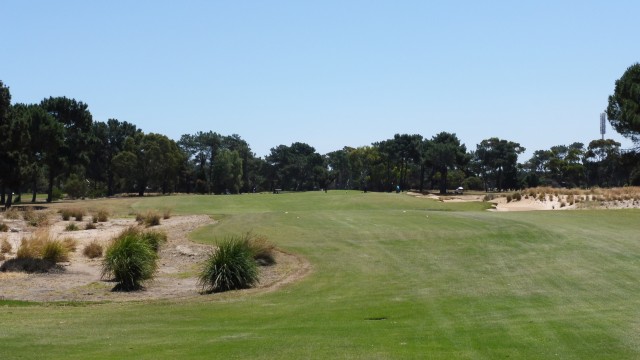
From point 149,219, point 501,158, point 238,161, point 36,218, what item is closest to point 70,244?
point 149,219

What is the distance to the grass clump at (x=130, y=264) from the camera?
20750 mm

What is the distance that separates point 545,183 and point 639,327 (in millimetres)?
127527

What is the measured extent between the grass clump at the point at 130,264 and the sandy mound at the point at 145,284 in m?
0.37

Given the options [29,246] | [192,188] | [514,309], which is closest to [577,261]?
[514,309]

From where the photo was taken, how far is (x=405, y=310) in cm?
1433

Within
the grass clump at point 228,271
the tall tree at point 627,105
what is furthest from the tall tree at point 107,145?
the grass clump at point 228,271

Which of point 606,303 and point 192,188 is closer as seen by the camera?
point 606,303

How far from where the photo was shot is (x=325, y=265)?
22.6 m

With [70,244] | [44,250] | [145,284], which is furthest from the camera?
[70,244]

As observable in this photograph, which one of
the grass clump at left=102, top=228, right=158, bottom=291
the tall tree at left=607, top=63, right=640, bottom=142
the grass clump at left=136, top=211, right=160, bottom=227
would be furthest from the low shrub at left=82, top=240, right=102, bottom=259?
the tall tree at left=607, top=63, right=640, bottom=142

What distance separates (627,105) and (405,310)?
53056 millimetres

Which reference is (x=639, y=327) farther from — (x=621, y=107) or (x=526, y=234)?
(x=621, y=107)

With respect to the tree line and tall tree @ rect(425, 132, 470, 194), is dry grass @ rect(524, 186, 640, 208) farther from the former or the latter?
tall tree @ rect(425, 132, 470, 194)

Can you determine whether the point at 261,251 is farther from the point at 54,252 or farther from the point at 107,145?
the point at 107,145
